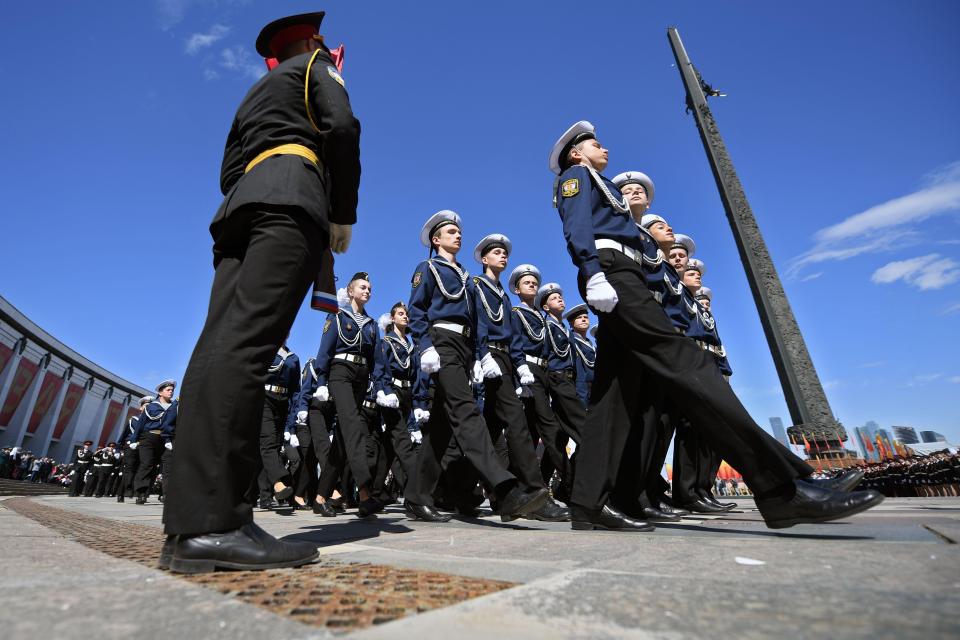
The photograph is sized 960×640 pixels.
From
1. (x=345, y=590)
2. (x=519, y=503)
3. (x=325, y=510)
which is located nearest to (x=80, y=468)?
(x=325, y=510)

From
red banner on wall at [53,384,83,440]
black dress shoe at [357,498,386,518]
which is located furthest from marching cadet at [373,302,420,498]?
red banner on wall at [53,384,83,440]

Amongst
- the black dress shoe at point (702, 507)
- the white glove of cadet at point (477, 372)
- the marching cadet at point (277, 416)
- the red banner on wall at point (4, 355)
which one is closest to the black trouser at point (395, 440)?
the marching cadet at point (277, 416)

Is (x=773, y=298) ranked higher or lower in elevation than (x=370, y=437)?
higher

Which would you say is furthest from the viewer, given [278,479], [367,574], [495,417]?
[278,479]

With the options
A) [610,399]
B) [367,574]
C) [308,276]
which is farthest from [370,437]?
[367,574]

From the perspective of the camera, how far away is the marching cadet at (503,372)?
367 centimetres

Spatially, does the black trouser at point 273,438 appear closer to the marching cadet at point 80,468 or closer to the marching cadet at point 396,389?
the marching cadet at point 396,389

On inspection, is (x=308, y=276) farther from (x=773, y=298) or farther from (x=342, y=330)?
(x=773, y=298)

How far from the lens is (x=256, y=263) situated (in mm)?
1728

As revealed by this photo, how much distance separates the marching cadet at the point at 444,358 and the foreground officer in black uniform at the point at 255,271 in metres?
1.57

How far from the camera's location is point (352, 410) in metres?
4.68

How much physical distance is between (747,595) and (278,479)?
5798 mm

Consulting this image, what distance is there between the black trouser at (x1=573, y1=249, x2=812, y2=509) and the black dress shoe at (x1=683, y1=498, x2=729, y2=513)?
1.96 m

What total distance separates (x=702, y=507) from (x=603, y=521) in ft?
7.35
